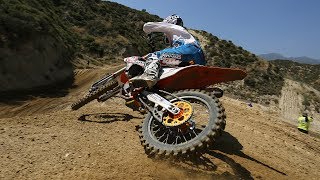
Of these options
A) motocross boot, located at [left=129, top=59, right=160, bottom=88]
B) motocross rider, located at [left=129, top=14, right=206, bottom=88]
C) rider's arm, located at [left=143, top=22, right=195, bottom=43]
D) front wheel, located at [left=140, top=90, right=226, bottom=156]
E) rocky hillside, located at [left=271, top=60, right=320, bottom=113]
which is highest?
rider's arm, located at [left=143, top=22, right=195, bottom=43]

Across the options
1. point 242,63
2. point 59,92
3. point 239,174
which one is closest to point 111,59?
point 59,92

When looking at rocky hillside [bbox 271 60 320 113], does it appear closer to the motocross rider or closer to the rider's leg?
the motocross rider

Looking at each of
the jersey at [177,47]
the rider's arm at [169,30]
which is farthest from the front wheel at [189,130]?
the rider's arm at [169,30]

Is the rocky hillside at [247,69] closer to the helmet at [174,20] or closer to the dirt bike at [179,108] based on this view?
the helmet at [174,20]

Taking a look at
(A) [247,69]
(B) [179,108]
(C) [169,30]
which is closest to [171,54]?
(C) [169,30]

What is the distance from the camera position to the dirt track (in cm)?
482

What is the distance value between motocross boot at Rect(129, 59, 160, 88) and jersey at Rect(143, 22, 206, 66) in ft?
0.68

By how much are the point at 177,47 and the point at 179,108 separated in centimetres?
158

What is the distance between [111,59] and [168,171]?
107 ft

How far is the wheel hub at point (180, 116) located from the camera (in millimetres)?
5028

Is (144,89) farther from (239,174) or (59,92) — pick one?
(59,92)

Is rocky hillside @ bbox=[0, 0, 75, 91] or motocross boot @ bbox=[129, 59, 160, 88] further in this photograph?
rocky hillside @ bbox=[0, 0, 75, 91]

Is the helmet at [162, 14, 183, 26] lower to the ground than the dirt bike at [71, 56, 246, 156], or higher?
higher

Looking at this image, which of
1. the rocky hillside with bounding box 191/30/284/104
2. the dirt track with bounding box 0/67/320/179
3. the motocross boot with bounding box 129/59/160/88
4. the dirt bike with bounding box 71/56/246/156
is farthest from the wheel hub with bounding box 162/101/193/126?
the rocky hillside with bounding box 191/30/284/104
